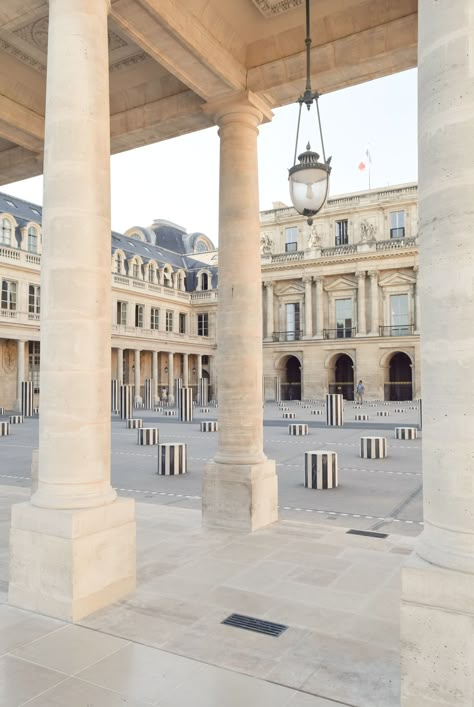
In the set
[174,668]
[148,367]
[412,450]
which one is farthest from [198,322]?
[174,668]

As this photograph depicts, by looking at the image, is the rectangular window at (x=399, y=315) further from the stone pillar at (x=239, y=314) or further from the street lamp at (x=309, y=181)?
the street lamp at (x=309, y=181)

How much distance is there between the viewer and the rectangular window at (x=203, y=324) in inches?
2356

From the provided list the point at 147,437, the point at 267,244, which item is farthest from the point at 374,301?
the point at 147,437

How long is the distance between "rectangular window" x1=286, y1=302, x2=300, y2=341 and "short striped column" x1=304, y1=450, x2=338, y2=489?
142 feet

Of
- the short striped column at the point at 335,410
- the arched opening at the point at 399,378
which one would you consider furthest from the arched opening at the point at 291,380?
the short striped column at the point at 335,410

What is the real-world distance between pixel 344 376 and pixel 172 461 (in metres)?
43.2

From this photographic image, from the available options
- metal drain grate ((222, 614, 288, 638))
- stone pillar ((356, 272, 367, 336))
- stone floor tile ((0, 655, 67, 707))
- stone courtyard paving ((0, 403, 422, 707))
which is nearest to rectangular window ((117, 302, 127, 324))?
stone pillar ((356, 272, 367, 336))

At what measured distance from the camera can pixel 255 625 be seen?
460 cm

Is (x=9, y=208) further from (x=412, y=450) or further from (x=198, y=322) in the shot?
(x=412, y=450)

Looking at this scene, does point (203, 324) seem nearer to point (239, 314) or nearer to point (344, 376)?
point (344, 376)

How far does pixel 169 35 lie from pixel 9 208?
128ft

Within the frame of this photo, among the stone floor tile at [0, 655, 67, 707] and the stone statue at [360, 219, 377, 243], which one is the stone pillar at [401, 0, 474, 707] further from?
the stone statue at [360, 219, 377, 243]

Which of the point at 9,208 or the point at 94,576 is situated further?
the point at 9,208

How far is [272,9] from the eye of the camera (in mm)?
7098
